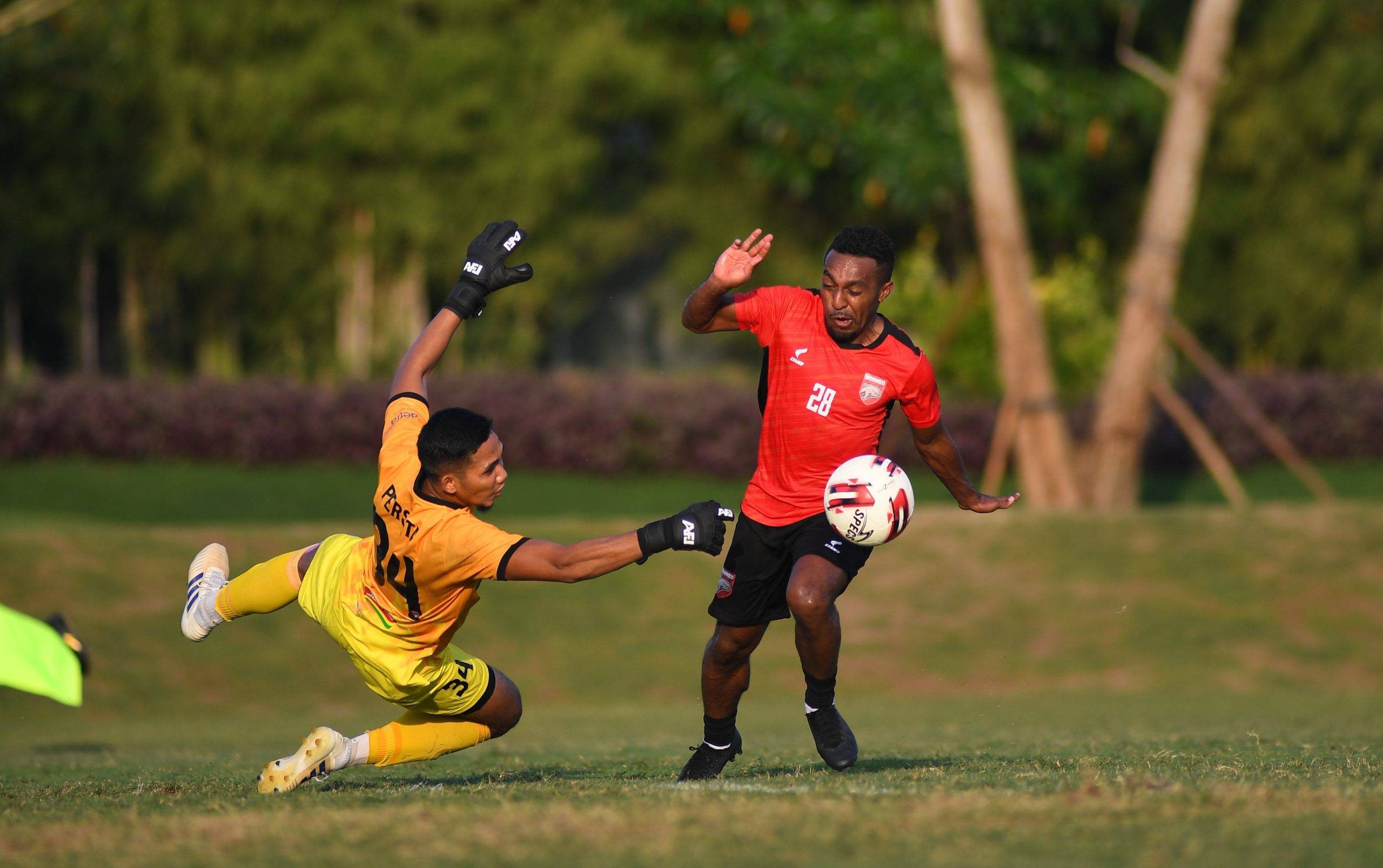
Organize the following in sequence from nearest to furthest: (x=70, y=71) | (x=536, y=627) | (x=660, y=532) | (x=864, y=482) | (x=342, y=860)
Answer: (x=342, y=860), (x=660, y=532), (x=864, y=482), (x=536, y=627), (x=70, y=71)

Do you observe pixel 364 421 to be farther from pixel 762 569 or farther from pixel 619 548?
pixel 619 548

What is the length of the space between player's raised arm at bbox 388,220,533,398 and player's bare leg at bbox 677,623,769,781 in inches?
74.0

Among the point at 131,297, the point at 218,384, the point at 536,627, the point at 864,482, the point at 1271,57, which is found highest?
the point at 1271,57

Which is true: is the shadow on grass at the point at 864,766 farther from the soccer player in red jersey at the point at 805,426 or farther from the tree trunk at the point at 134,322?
the tree trunk at the point at 134,322

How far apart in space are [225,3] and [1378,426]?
19.6 meters

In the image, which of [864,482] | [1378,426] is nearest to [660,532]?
[864,482]

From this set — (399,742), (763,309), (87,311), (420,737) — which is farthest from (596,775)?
(87,311)

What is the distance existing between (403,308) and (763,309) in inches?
757

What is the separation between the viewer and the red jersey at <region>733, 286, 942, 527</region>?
745 centimetres

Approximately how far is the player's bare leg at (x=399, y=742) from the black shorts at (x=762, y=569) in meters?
1.10

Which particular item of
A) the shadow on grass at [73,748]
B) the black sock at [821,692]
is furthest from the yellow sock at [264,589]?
the shadow on grass at [73,748]

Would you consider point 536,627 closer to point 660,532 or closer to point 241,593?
point 241,593

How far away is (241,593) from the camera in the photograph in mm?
7371

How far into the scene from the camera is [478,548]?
646 cm
